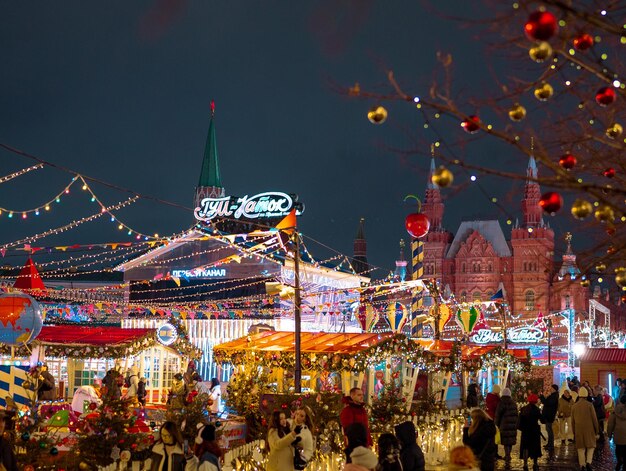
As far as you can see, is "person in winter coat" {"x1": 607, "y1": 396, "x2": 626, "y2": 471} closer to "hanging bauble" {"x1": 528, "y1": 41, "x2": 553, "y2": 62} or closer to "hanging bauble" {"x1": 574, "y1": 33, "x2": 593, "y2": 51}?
"hanging bauble" {"x1": 574, "y1": 33, "x2": 593, "y2": 51}

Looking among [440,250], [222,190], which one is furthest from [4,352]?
[440,250]

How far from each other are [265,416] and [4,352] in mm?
11318

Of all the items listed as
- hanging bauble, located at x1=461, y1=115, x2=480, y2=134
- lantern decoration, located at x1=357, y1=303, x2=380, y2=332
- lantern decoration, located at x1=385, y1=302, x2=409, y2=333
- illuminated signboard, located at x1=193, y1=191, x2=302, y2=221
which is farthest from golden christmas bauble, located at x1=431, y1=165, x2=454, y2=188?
illuminated signboard, located at x1=193, y1=191, x2=302, y2=221

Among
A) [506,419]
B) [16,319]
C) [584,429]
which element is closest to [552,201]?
[506,419]

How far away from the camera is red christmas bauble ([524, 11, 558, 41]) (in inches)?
164

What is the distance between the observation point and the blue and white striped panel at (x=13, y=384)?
11.6 m

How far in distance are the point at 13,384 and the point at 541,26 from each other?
943 cm

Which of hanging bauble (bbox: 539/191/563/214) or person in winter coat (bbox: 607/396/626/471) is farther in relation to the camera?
person in winter coat (bbox: 607/396/626/471)

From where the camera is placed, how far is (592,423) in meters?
14.7

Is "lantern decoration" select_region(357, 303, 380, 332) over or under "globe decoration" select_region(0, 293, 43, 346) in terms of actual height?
over

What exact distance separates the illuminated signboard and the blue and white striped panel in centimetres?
3043

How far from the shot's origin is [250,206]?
43.1m

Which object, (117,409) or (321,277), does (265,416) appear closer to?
(117,409)

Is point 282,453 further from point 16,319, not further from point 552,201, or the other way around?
point 16,319
